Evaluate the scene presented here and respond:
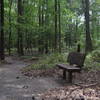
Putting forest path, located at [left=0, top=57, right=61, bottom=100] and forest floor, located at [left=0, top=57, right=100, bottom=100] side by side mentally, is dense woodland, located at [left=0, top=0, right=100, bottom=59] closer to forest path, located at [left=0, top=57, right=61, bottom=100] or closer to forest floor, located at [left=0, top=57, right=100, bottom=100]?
forest floor, located at [left=0, top=57, right=100, bottom=100]

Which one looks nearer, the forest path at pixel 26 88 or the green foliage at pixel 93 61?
the forest path at pixel 26 88

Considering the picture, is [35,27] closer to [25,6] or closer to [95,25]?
[25,6]

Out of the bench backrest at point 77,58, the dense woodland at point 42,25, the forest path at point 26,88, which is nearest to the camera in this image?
the forest path at point 26,88

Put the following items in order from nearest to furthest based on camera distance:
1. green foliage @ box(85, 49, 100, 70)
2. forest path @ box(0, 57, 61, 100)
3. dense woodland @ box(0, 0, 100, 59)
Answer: forest path @ box(0, 57, 61, 100)
green foliage @ box(85, 49, 100, 70)
dense woodland @ box(0, 0, 100, 59)

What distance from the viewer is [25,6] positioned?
25297 mm

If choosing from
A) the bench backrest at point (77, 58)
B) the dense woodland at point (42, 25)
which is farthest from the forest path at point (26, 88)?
the dense woodland at point (42, 25)

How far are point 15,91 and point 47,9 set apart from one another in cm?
2068

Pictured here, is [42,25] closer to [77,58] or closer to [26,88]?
[77,58]

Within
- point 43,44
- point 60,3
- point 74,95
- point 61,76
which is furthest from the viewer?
point 43,44

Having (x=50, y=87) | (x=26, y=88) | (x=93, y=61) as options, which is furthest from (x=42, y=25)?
(x=26, y=88)

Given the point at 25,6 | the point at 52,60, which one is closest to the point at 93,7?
the point at 25,6

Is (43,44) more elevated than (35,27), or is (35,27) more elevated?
(35,27)

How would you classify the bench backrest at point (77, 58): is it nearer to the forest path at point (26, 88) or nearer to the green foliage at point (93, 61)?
the green foliage at point (93, 61)

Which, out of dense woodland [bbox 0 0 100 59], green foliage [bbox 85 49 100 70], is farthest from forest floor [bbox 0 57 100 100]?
dense woodland [bbox 0 0 100 59]
